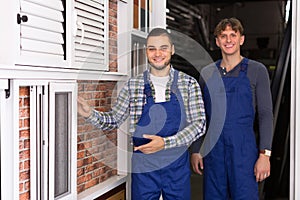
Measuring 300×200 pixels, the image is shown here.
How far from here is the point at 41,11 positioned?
7.15ft

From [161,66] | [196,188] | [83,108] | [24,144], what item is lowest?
[196,188]

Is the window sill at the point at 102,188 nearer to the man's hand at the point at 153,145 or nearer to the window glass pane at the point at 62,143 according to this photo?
the window glass pane at the point at 62,143

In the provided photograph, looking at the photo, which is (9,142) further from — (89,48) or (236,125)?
(236,125)

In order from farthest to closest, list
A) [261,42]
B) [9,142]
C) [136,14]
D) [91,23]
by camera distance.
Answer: [261,42], [136,14], [91,23], [9,142]

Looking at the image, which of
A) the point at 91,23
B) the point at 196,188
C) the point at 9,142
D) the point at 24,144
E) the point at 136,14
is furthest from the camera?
the point at 196,188

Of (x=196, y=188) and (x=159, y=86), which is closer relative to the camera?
(x=159, y=86)

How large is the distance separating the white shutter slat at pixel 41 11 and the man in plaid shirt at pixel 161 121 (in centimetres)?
50

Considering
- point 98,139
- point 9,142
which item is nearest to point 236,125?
point 98,139

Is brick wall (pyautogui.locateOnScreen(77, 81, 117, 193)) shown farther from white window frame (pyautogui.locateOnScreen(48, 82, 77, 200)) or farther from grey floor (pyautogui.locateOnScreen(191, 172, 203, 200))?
grey floor (pyautogui.locateOnScreen(191, 172, 203, 200))

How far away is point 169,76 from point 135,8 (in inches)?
33.1

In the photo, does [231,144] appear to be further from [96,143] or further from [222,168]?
[96,143]

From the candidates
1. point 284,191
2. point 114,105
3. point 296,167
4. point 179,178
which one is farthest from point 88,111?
point 284,191

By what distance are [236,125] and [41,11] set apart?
1297mm

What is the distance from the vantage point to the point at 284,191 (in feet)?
16.2
